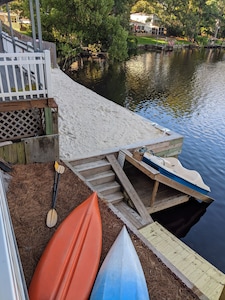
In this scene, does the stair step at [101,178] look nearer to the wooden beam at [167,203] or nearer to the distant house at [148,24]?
the wooden beam at [167,203]

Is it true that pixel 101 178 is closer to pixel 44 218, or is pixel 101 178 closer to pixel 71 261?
pixel 44 218

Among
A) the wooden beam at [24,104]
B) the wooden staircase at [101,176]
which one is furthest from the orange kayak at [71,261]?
the wooden beam at [24,104]

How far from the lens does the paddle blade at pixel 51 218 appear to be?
4418mm

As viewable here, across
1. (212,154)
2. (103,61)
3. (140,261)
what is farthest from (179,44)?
(140,261)

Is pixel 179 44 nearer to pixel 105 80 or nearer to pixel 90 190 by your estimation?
pixel 105 80

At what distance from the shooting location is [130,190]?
630cm

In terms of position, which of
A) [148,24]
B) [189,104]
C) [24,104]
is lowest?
[189,104]

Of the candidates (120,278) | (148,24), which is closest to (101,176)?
(120,278)

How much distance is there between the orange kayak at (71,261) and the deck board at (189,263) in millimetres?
1901

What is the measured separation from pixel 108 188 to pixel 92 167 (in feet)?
2.37

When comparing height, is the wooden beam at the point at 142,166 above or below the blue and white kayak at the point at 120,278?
below

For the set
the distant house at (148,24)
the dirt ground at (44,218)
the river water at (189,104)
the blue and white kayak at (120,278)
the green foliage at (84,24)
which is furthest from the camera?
the distant house at (148,24)

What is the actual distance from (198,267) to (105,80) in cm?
1932

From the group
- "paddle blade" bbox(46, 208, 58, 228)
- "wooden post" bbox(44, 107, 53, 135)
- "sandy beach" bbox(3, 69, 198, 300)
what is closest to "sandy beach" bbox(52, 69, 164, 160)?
"sandy beach" bbox(3, 69, 198, 300)
